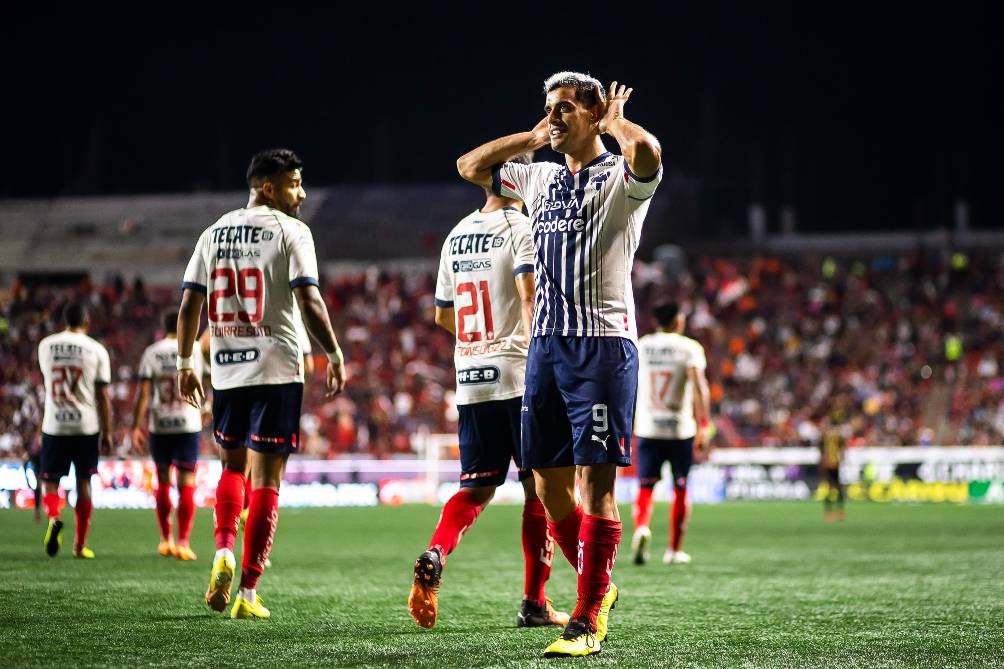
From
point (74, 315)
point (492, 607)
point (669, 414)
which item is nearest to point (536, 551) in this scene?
point (492, 607)

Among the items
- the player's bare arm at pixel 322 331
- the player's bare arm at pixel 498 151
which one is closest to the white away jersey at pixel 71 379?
the player's bare arm at pixel 322 331

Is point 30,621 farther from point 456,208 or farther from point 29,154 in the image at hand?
point 29,154

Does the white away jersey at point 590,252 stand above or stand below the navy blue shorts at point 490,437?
above

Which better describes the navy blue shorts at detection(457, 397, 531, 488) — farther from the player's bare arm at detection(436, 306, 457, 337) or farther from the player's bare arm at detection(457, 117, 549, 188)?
the player's bare arm at detection(457, 117, 549, 188)

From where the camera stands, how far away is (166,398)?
41.5ft

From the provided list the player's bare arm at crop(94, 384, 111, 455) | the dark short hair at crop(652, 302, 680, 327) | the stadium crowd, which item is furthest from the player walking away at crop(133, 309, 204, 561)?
the stadium crowd

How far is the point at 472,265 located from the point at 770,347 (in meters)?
29.6

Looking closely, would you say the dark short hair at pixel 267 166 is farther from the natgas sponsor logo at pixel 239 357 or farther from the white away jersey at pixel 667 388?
the white away jersey at pixel 667 388

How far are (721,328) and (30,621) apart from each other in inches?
1233

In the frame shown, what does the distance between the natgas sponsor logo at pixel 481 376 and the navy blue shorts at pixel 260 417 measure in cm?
93

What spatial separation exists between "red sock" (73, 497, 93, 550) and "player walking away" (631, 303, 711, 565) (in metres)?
5.02

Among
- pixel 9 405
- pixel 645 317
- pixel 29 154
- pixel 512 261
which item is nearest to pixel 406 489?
pixel 9 405

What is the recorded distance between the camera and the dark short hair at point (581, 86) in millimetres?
6094

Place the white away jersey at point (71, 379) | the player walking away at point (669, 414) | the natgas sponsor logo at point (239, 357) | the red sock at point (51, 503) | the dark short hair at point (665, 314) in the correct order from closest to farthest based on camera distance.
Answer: the natgas sponsor logo at point (239, 357) → the red sock at point (51, 503) → the white away jersey at point (71, 379) → the player walking away at point (669, 414) → the dark short hair at point (665, 314)
